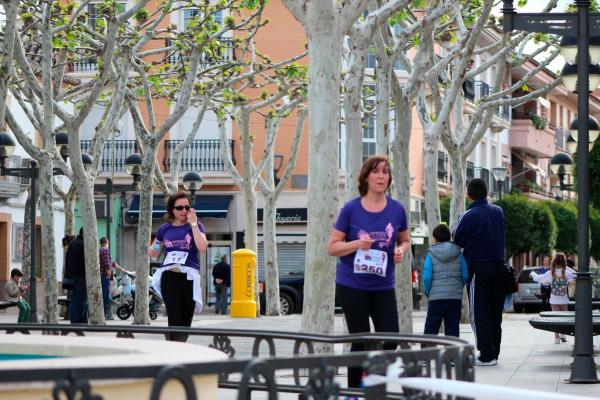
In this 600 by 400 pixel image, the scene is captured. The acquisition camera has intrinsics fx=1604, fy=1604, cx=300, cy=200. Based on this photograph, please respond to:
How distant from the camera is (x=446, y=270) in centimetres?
1576

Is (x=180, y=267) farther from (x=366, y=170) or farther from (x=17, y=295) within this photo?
(x=17, y=295)

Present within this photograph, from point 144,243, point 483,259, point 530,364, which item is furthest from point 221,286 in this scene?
point 483,259

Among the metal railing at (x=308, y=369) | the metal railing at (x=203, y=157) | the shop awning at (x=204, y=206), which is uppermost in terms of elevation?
the metal railing at (x=203, y=157)

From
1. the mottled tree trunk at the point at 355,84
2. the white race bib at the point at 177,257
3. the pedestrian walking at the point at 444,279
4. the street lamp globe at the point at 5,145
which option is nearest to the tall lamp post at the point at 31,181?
the street lamp globe at the point at 5,145

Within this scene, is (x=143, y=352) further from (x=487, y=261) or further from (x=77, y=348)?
(x=487, y=261)

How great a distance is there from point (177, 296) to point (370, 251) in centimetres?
432

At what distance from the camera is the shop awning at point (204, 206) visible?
181 ft

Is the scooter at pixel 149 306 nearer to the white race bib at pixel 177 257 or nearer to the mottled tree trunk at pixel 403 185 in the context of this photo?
the mottled tree trunk at pixel 403 185

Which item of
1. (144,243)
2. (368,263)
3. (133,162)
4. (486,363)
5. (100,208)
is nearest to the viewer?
(368,263)

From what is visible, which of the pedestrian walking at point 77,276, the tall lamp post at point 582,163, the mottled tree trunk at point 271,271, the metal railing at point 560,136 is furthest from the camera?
the metal railing at point 560,136

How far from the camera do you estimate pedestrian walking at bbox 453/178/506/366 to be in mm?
15922

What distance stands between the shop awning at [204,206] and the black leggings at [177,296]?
40.3 metres

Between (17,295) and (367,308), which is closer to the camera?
(367,308)

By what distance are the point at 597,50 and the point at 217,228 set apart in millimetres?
38846
